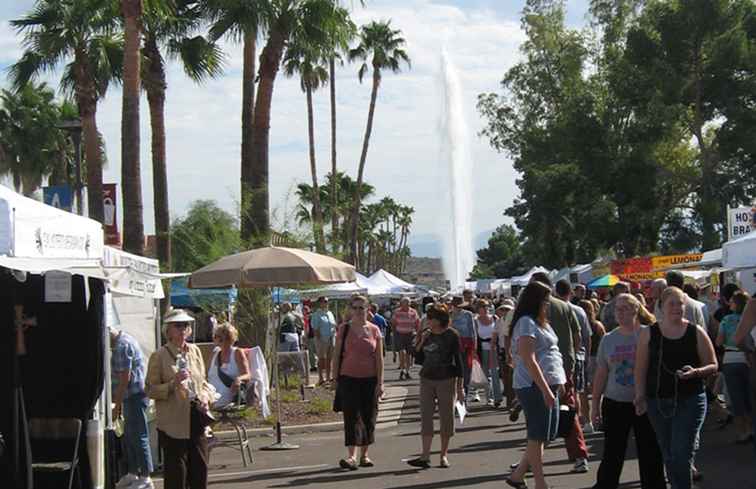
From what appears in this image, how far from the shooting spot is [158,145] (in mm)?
24703

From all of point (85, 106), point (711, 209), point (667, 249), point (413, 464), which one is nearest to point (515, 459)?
point (413, 464)

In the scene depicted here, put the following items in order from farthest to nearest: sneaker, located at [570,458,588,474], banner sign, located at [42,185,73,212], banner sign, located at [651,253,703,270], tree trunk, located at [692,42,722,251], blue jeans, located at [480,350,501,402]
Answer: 1. tree trunk, located at [692,42,722,251]
2. banner sign, located at [651,253,703,270]
3. banner sign, located at [42,185,73,212]
4. blue jeans, located at [480,350,501,402]
5. sneaker, located at [570,458,588,474]

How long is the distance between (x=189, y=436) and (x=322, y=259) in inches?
211

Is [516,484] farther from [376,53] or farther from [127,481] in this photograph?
[376,53]

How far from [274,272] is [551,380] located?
5.41 meters

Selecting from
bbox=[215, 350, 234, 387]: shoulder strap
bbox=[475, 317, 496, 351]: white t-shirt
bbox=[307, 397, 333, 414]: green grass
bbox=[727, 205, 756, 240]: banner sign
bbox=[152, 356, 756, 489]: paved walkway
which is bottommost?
bbox=[152, 356, 756, 489]: paved walkway

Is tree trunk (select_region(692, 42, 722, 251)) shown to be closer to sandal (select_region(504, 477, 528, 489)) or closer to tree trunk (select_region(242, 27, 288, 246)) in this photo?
tree trunk (select_region(242, 27, 288, 246))

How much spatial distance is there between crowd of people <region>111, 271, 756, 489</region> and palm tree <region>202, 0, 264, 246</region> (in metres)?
9.91

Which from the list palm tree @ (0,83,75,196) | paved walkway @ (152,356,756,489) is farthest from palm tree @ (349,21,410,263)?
paved walkway @ (152,356,756,489)

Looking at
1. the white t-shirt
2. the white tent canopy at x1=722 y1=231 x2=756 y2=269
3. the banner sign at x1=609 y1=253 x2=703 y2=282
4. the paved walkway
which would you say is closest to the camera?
the paved walkway

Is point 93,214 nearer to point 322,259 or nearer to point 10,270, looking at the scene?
point 322,259

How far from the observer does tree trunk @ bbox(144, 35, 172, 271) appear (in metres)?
24.0

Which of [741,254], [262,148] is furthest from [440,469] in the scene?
[262,148]

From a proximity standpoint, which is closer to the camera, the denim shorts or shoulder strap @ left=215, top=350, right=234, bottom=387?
the denim shorts
